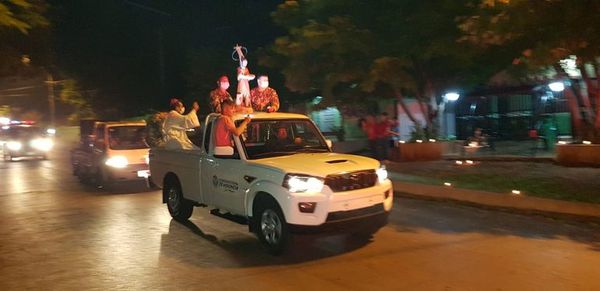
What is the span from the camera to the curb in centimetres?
1003

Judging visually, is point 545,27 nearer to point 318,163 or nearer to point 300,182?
point 318,163

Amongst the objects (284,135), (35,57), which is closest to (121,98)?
(35,57)

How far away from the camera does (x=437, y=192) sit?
12.4 metres

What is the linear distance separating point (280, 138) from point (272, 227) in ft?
5.46

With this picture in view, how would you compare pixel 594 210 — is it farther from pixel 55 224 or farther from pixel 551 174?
pixel 55 224

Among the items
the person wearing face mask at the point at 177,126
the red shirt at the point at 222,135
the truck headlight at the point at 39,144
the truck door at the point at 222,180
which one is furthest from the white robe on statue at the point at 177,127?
the truck headlight at the point at 39,144

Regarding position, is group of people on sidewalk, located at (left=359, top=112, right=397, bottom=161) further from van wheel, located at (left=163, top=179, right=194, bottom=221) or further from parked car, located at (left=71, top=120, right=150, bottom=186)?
van wheel, located at (left=163, top=179, right=194, bottom=221)

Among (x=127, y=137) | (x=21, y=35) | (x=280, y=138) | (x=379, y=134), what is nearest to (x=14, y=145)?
(x=21, y=35)

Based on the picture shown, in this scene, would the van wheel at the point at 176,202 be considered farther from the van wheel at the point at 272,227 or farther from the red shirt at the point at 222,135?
the van wheel at the point at 272,227

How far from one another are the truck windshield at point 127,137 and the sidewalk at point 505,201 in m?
6.69

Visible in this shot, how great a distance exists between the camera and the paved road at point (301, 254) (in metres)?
6.46

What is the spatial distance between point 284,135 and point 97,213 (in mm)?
4505

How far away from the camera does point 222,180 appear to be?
8.55 meters

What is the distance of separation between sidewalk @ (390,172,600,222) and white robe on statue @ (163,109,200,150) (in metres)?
4.68
